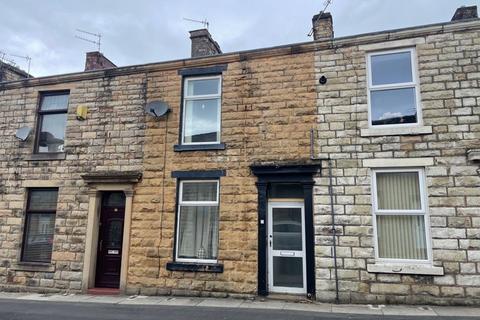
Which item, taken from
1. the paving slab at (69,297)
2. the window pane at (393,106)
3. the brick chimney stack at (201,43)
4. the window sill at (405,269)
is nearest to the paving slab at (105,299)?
the paving slab at (69,297)

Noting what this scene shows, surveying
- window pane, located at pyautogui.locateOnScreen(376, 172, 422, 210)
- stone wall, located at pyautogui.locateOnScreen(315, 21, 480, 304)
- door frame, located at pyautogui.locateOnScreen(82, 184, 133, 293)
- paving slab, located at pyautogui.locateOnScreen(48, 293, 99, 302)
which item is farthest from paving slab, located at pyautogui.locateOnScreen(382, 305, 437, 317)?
paving slab, located at pyautogui.locateOnScreen(48, 293, 99, 302)

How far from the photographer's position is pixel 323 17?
31.2 ft

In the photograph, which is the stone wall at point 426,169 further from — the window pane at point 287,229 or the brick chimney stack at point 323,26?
the brick chimney stack at point 323,26

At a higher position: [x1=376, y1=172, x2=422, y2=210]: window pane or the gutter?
the gutter

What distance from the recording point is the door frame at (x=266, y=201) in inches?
327

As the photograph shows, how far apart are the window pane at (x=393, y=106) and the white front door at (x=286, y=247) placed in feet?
8.97

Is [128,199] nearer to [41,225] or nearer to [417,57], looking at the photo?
[41,225]

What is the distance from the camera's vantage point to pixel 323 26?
31.3ft

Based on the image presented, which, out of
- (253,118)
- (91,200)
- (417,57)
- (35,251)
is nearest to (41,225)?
(35,251)

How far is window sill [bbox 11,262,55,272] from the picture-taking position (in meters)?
9.80

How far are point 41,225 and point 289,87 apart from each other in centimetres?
767

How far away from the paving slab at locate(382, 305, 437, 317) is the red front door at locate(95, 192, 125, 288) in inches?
251

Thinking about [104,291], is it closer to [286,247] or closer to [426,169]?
[286,247]

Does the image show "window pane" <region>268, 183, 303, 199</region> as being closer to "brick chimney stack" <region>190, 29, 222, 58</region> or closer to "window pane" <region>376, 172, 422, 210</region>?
"window pane" <region>376, 172, 422, 210</region>
